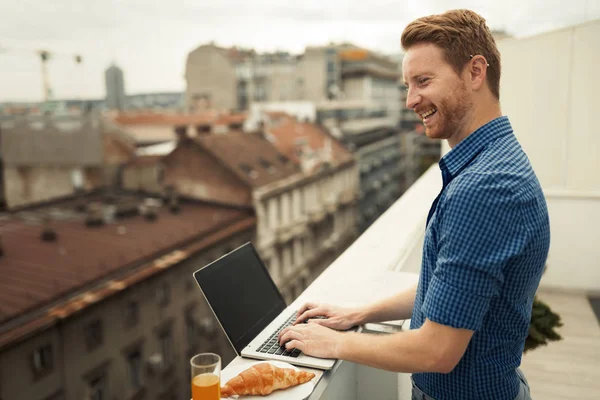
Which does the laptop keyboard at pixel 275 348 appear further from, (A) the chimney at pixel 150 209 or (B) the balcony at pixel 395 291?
(A) the chimney at pixel 150 209

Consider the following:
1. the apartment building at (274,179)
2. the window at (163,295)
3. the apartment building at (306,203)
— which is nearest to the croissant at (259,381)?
the window at (163,295)

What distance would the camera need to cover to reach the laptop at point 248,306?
103 centimetres

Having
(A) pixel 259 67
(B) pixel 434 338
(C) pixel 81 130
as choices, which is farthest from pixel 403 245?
(A) pixel 259 67

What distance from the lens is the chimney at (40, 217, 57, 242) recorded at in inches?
633

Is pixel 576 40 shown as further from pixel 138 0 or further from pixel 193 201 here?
pixel 138 0

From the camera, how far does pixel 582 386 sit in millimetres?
2061

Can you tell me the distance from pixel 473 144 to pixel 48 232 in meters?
17.7

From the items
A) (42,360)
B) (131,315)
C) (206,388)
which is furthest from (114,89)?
(206,388)

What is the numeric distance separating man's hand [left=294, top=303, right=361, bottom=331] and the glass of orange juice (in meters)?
0.27

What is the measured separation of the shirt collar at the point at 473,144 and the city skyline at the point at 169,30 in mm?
164

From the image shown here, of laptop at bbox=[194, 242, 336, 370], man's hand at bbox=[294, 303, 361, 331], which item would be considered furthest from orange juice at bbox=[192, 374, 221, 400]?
man's hand at bbox=[294, 303, 361, 331]

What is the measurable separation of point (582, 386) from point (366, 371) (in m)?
1.26

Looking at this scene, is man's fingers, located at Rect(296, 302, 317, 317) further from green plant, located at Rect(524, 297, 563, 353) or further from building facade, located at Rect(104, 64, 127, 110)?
building facade, located at Rect(104, 64, 127, 110)

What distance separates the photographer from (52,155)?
13539 mm
